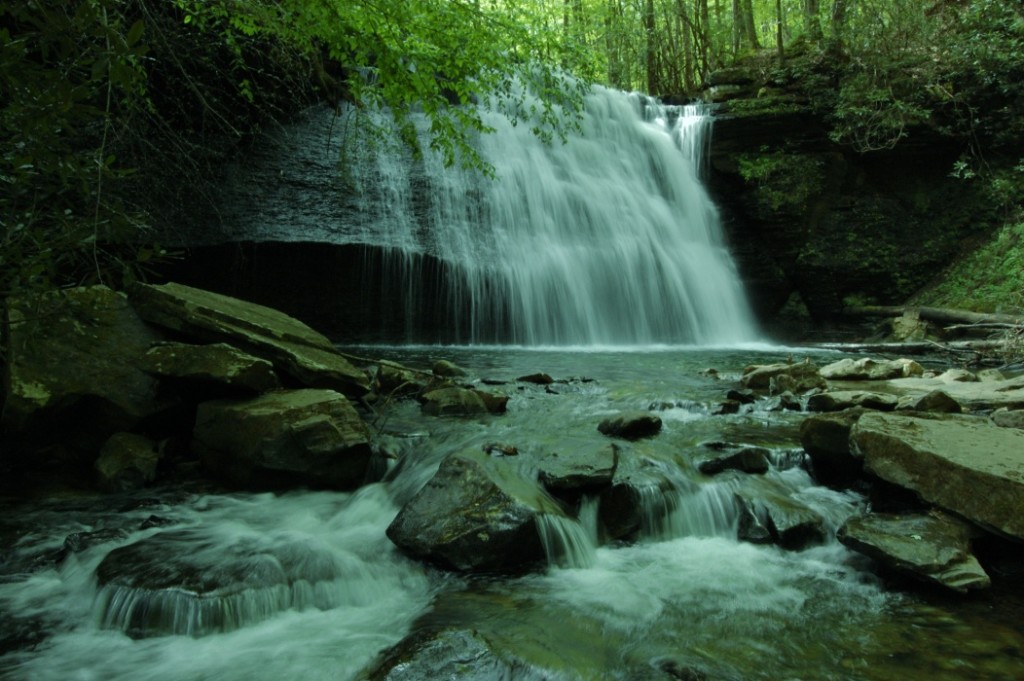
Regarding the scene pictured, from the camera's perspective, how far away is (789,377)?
746 cm

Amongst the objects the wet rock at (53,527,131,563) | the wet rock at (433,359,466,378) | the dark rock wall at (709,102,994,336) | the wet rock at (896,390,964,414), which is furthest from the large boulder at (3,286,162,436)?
the dark rock wall at (709,102,994,336)

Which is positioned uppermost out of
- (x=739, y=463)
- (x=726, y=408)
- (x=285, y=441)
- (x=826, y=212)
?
(x=826, y=212)

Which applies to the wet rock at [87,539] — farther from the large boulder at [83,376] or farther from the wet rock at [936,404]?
the wet rock at [936,404]

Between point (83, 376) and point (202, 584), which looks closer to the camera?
point (202, 584)

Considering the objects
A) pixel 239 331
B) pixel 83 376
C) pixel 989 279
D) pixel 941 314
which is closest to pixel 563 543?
pixel 239 331

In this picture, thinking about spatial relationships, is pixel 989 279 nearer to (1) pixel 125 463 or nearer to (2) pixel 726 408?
(2) pixel 726 408

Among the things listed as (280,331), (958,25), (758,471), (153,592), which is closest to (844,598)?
(758,471)

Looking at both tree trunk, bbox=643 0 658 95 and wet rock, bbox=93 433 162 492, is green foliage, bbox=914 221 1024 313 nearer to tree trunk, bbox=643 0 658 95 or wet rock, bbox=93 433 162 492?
tree trunk, bbox=643 0 658 95

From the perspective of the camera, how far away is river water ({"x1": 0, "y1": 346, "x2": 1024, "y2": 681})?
2.58 meters

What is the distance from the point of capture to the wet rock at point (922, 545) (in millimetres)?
3035

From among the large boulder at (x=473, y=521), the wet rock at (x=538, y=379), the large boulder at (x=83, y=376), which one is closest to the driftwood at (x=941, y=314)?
the wet rock at (x=538, y=379)

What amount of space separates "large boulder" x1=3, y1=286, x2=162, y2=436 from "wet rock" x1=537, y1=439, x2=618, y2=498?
10.5ft

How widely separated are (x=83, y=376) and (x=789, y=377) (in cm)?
719

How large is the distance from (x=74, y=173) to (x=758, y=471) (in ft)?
14.3
